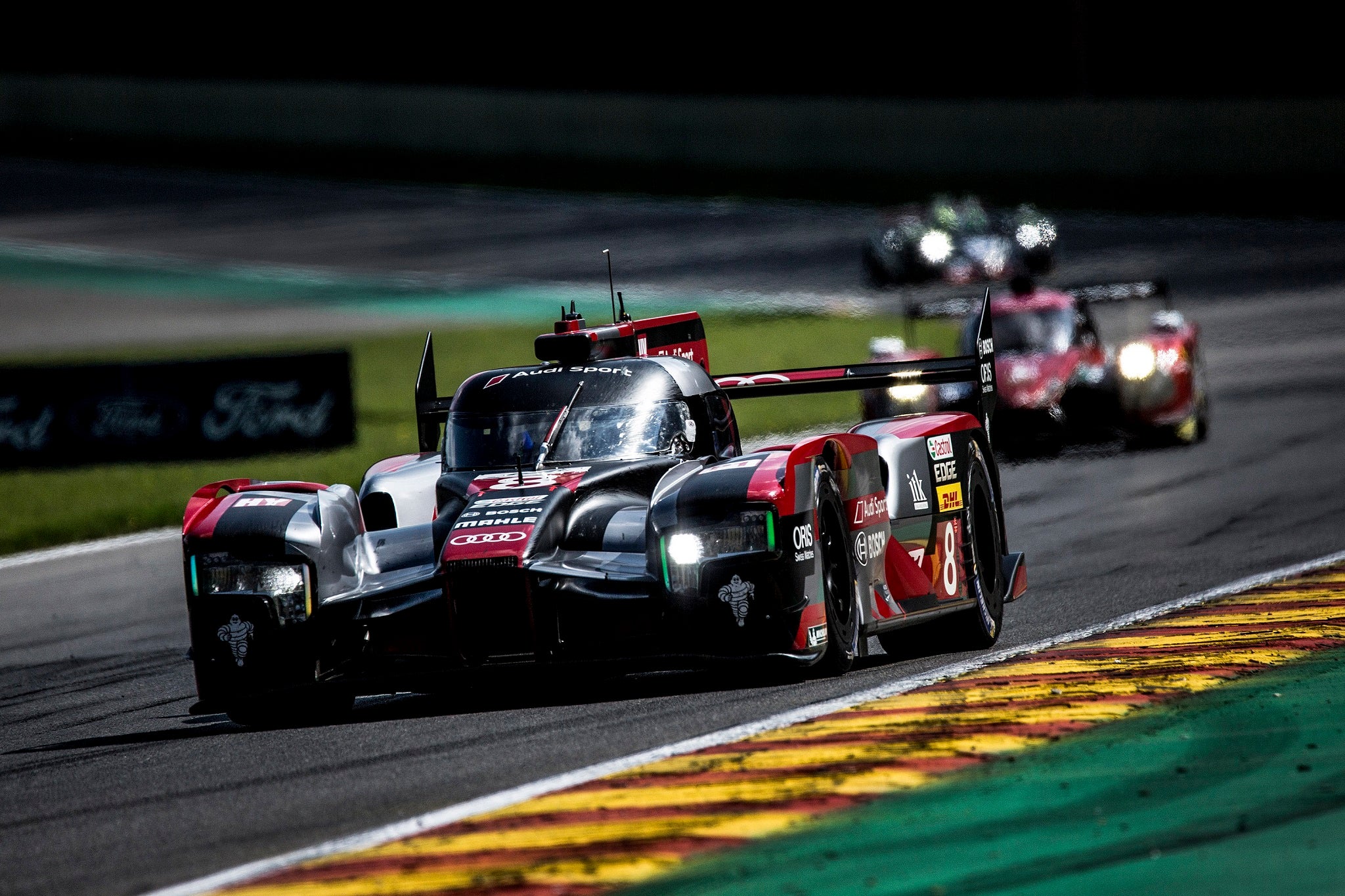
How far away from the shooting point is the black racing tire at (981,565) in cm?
908

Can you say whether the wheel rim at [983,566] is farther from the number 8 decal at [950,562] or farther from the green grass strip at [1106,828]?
the green grass strip at [1106,828]

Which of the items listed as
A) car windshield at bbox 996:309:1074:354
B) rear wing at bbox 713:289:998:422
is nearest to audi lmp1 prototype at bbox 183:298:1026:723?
rear wing at bbox 713:289:998:422

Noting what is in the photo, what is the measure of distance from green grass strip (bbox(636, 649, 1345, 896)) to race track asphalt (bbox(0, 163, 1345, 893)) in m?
1.24

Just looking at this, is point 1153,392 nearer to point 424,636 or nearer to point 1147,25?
point 424,636

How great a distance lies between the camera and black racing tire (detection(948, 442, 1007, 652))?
9.08 meters

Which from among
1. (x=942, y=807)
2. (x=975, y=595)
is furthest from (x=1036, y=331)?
(x=942, y=807)

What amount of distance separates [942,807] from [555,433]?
3.37 metres

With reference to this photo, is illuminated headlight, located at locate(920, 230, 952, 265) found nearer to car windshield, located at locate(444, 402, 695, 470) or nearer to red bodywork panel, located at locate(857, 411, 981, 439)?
red bodywork panel, located at locate(857, 411, 981, 439)

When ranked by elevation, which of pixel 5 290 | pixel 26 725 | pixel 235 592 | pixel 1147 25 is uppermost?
pixel 1147 25

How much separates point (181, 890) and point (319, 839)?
57 centimetres

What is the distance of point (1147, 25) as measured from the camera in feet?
149

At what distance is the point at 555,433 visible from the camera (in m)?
8.53

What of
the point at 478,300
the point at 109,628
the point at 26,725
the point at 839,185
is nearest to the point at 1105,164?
the point at 839,185

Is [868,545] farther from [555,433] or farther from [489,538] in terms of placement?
[489,538]
